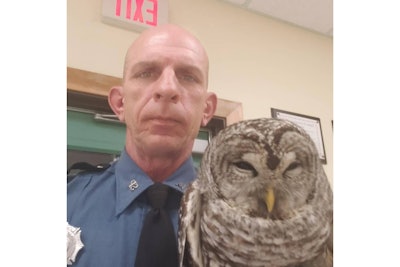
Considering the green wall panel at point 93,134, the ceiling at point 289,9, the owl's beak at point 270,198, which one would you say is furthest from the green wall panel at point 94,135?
the ceiling at point 289,9

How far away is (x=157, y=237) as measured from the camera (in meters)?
0.43

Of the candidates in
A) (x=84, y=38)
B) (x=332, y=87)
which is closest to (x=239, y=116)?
(x=332, y=87)

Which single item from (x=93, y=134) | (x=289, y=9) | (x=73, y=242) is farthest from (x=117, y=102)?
(x=289, y=9)

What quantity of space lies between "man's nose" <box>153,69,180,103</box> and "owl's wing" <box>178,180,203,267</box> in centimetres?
12

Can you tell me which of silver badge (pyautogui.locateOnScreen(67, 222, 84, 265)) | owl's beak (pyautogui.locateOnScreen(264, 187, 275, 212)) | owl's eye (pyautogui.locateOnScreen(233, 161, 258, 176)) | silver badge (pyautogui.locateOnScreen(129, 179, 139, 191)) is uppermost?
owl's eye (pyautogui.locateOnScreen(233, 161, 258, 176))

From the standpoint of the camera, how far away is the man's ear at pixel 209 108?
1.59ft

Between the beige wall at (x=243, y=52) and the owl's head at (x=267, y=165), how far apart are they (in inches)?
4.2

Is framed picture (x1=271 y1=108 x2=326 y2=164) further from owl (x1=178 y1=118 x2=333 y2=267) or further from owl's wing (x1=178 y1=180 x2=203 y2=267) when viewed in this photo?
owl's wing (x1=178 y1=180 x2=203 y2=267)

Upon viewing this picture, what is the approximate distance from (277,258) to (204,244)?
93mm

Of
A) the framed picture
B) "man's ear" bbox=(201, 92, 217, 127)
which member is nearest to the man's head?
"man's ear" bbox=(201, 92, 217, 127)

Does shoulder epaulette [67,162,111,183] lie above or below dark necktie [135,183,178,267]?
above

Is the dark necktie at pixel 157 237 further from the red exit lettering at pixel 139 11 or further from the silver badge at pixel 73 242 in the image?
the red exit lettering at pixel 139 11

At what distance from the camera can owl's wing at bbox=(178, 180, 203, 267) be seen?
43 cm
